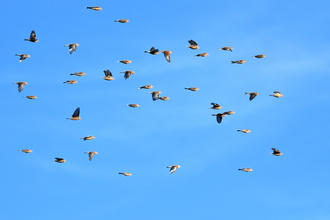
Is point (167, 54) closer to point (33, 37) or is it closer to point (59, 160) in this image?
point (33, 37)

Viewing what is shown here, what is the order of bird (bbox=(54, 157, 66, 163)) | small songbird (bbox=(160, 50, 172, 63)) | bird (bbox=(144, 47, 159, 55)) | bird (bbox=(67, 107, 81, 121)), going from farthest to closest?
small songbird (bbox=(160, 50, 172, 63))
bird (bbox=(144, 47, 159, 55))
bird (bbox=(67, 107, 81, 121))
bird (bbox=(54, 157, 66, 163))

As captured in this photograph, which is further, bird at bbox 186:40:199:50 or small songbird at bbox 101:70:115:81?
bird at bbox 186:40:199:50

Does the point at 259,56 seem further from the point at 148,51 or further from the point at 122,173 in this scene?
the point at 122,173

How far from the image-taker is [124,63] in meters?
123

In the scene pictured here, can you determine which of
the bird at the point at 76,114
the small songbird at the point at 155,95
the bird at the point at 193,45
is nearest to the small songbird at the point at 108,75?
the bird at the point at 76,114

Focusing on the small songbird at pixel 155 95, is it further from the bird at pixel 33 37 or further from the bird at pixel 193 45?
the bird at pixel 33 37

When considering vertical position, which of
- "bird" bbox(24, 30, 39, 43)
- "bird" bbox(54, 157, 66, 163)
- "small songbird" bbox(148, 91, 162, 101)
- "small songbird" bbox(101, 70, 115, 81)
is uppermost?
"bird" bbox(24, 30, 39, 43)

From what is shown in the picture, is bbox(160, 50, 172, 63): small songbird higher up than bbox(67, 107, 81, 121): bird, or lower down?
higher up

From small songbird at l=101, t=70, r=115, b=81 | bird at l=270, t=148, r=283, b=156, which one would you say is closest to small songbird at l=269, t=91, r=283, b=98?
bird at l=270, t=148, r=283, b=156

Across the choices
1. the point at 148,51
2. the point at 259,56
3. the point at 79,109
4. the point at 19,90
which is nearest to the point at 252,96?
the point at 259,56

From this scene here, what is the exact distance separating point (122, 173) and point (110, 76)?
13.1m

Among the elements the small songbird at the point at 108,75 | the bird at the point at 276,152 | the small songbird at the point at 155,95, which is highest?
the small songbird at the point at 108,75

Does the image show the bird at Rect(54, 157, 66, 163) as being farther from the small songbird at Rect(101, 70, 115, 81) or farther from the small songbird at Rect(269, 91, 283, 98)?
the small songbird at Rect(269, 91, 283, 98)

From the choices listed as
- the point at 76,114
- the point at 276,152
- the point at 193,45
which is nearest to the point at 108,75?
the point at 76,114
